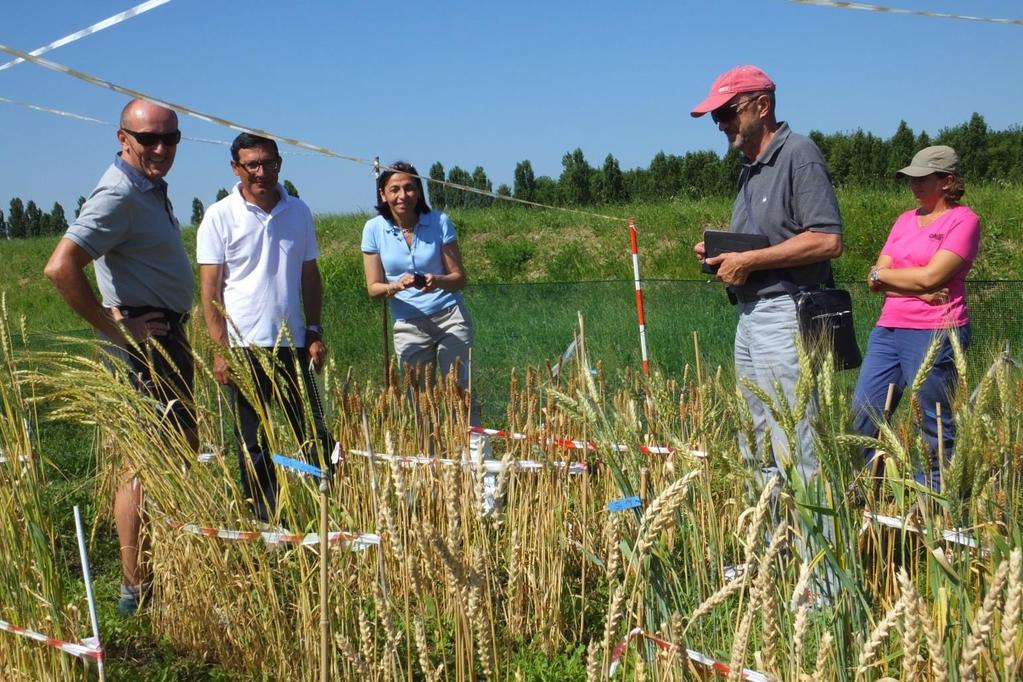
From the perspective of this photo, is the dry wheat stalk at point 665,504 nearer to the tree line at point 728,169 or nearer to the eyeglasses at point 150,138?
the eyeglasses at point 150,138

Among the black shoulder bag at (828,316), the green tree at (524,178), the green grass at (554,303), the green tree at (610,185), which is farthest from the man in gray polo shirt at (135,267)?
the green tree at (524,178)

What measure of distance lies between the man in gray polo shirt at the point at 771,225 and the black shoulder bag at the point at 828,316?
2cm

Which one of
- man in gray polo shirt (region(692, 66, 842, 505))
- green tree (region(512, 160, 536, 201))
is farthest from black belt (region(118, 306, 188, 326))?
green tree (region(512, 160, 536, 201))

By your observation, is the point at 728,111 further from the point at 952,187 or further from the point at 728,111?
the point at 952,187

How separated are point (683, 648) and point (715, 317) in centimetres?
530

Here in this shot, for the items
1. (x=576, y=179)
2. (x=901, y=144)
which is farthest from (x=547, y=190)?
(x=901, y=144)

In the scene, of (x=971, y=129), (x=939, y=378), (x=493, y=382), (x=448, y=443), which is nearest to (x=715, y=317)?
(x=493, y=382)

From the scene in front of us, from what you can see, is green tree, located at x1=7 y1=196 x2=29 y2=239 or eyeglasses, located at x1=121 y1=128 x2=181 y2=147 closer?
eyeglasses, located at x1=121 y1=128 x2=181 y2=147

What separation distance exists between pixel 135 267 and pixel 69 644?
4.47 ft

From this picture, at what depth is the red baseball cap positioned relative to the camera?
306 cm

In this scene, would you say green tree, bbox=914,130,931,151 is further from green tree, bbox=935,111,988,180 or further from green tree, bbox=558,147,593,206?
green tree, bbox=558,147,593,206

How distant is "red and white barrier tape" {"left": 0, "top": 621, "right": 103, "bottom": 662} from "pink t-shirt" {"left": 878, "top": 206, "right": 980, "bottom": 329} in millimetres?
2819

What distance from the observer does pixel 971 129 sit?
2544 cm

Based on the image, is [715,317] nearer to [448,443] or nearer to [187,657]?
[448,443]
